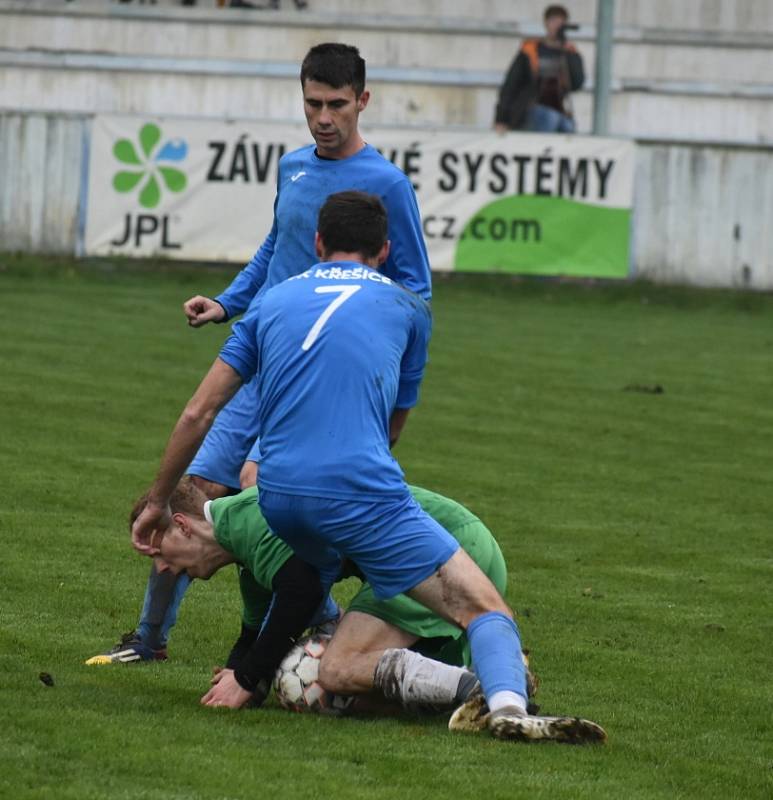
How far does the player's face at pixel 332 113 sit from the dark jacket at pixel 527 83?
1667 cm

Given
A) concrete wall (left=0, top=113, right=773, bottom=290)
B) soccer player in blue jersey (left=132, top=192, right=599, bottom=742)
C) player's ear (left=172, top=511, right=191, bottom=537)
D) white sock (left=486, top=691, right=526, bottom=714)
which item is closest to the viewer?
white sock (left=486, top=691, right=526, bottom=714)

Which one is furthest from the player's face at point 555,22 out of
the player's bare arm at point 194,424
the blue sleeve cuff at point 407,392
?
the player's bare arm at point 194,424

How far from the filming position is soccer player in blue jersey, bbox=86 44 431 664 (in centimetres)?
674

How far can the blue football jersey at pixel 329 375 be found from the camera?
19.3 feet

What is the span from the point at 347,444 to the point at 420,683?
0.86 m

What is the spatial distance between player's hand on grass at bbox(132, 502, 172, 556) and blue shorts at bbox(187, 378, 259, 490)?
653 mm

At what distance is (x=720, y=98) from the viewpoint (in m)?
28.5

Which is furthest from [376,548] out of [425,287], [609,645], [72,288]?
[72,288]

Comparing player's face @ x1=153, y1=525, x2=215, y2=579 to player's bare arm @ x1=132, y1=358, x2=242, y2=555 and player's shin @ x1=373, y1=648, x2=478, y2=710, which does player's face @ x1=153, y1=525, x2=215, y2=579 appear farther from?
player's shin @ x1=373, y1=648, x2=478, y2=710

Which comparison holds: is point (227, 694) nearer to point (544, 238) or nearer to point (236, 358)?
point (236, 358)

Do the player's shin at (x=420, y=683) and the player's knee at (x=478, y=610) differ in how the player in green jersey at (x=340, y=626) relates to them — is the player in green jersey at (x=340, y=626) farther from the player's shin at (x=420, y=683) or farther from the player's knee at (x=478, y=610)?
the player's knee at (x=478, y=610)

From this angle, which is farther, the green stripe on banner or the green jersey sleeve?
the green stripe on banner

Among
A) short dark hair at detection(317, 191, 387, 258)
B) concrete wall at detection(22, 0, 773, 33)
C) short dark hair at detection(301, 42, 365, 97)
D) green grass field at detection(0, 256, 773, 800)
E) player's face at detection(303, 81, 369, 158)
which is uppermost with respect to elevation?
concrete wall at detection(22, 0, 773, 33)

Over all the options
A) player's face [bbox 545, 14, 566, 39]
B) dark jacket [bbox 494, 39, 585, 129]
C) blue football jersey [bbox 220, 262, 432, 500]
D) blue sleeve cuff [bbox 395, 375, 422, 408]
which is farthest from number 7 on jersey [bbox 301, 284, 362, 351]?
player's face [bbox 545, 14, 566, 39]
